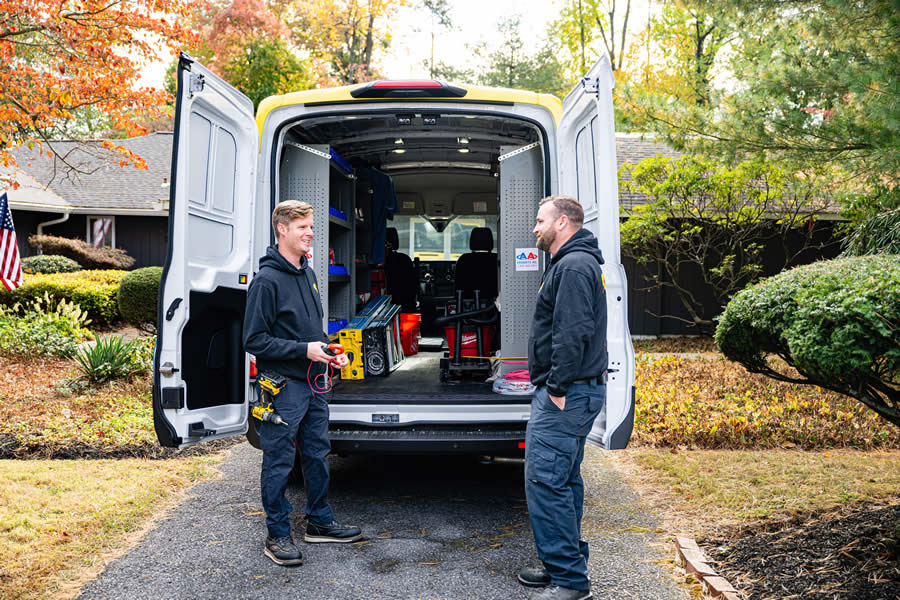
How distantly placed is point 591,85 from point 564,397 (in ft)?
5.48

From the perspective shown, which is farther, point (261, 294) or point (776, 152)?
point (776, 152)

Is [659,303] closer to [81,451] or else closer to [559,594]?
[81,451]

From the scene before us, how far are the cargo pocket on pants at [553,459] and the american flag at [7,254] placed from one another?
28.1ft

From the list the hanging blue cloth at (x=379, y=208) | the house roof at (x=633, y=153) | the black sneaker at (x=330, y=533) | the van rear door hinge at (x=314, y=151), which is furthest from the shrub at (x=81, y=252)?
the black sneaker at (x=330, y=533)

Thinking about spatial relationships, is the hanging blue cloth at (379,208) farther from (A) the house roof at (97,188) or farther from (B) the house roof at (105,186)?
(A) the house roof at (97,188)

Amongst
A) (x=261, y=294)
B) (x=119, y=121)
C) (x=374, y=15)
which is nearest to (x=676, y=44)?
(x=374, y=15)

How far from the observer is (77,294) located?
1341cm

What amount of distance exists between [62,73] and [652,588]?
10235 mm

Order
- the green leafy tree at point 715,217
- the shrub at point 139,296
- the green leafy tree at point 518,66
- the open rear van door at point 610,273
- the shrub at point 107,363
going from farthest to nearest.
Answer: the green leafy tree at point 518,66
the green leafy tree at point 715,217
the shrub at point 139,296
the shrub at point 107,363
the open rear van door at point 610,273

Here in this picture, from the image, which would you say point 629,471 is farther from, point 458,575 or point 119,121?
point 119,121

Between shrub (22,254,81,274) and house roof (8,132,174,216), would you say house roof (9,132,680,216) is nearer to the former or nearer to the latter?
house roof (8,132,174,216)

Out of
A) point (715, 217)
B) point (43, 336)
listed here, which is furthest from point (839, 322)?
point (43, 336)

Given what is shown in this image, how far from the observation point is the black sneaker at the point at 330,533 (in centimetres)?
418

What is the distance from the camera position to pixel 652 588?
141 inches
